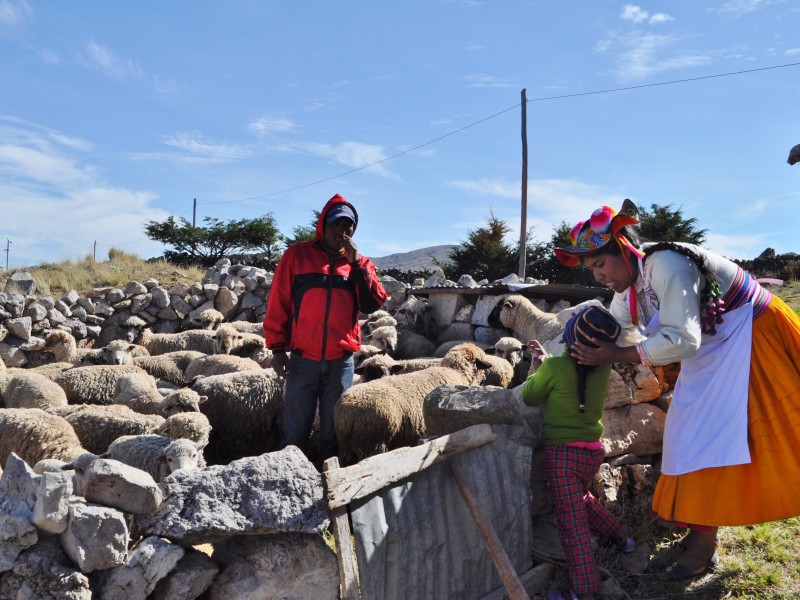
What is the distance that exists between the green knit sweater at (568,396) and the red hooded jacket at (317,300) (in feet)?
4.77

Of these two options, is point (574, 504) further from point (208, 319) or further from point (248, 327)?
point (208, 319)

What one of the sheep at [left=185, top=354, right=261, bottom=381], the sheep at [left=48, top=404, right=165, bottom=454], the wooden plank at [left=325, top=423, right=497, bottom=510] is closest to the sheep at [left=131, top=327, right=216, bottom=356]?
the sheep at [left=185, top=354, right=261, bottom=381]

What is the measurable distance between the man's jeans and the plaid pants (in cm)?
159

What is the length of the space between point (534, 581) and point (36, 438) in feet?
12.7

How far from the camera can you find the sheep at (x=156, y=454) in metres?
4.32

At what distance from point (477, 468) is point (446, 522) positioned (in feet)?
1.20

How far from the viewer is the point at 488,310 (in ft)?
39.7

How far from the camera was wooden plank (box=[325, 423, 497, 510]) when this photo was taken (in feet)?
10.4

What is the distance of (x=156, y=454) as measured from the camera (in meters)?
4.55

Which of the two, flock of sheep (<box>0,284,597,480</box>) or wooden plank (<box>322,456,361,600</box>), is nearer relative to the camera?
wooden plank (<box>322,456,361,600</box>)

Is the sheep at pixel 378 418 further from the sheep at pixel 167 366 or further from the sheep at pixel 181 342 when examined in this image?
the sheep at pixel 181 342

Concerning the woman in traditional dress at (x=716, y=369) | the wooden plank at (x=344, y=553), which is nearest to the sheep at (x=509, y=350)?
the woman in traditional dress at (x=716, y=369)

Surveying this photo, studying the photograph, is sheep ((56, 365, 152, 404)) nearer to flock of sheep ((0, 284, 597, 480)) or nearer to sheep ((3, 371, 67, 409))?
flock of sheep ((0, 284, 597, 480))

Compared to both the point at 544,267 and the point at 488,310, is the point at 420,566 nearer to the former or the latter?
the point at 488,310
